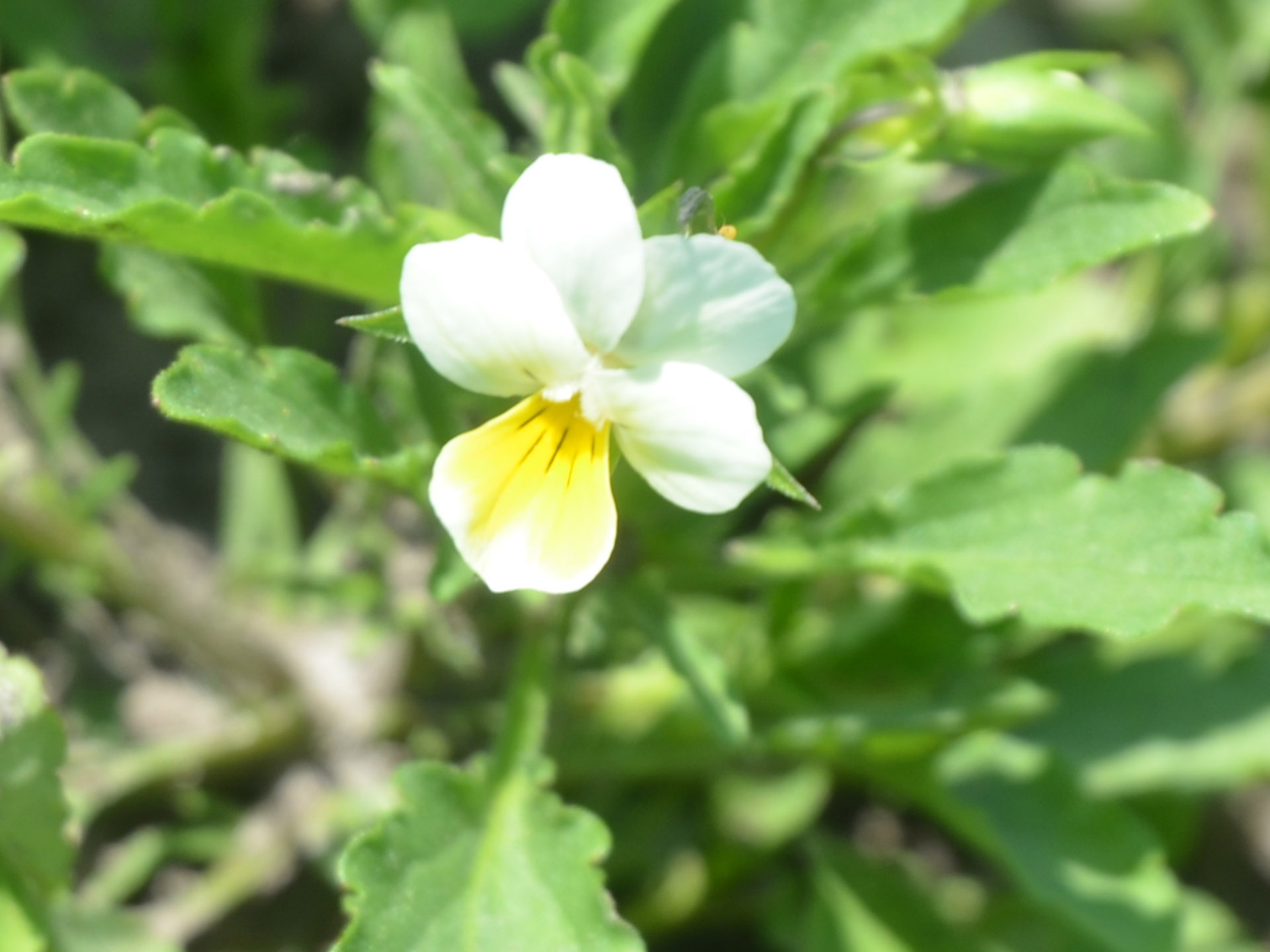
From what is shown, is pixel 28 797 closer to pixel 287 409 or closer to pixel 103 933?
pixel 103 933

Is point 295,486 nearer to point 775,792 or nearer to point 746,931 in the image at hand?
point 775,792

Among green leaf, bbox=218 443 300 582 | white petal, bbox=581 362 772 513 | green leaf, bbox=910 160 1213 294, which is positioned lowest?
green leaf, bbox=218 443 300 582

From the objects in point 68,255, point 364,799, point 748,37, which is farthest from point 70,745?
point 748,37

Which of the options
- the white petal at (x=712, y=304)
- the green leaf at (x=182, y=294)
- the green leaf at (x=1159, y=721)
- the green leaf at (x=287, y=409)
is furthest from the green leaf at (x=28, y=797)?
the green leaf at (x=1159, y=721)

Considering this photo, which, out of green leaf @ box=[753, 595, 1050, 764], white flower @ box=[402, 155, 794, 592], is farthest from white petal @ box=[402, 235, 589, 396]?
green leaf @ box=[753, 595, 1050, 764]

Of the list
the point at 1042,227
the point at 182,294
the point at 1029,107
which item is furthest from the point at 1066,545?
the point at 182,294

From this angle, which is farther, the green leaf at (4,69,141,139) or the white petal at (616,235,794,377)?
the green leaf at (4,69,141,139)

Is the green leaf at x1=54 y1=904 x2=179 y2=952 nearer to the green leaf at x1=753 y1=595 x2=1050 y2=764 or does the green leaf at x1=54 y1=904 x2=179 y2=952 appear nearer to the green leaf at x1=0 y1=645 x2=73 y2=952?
the green leaf at x1=0 y1=645 x2=73 y2=952
